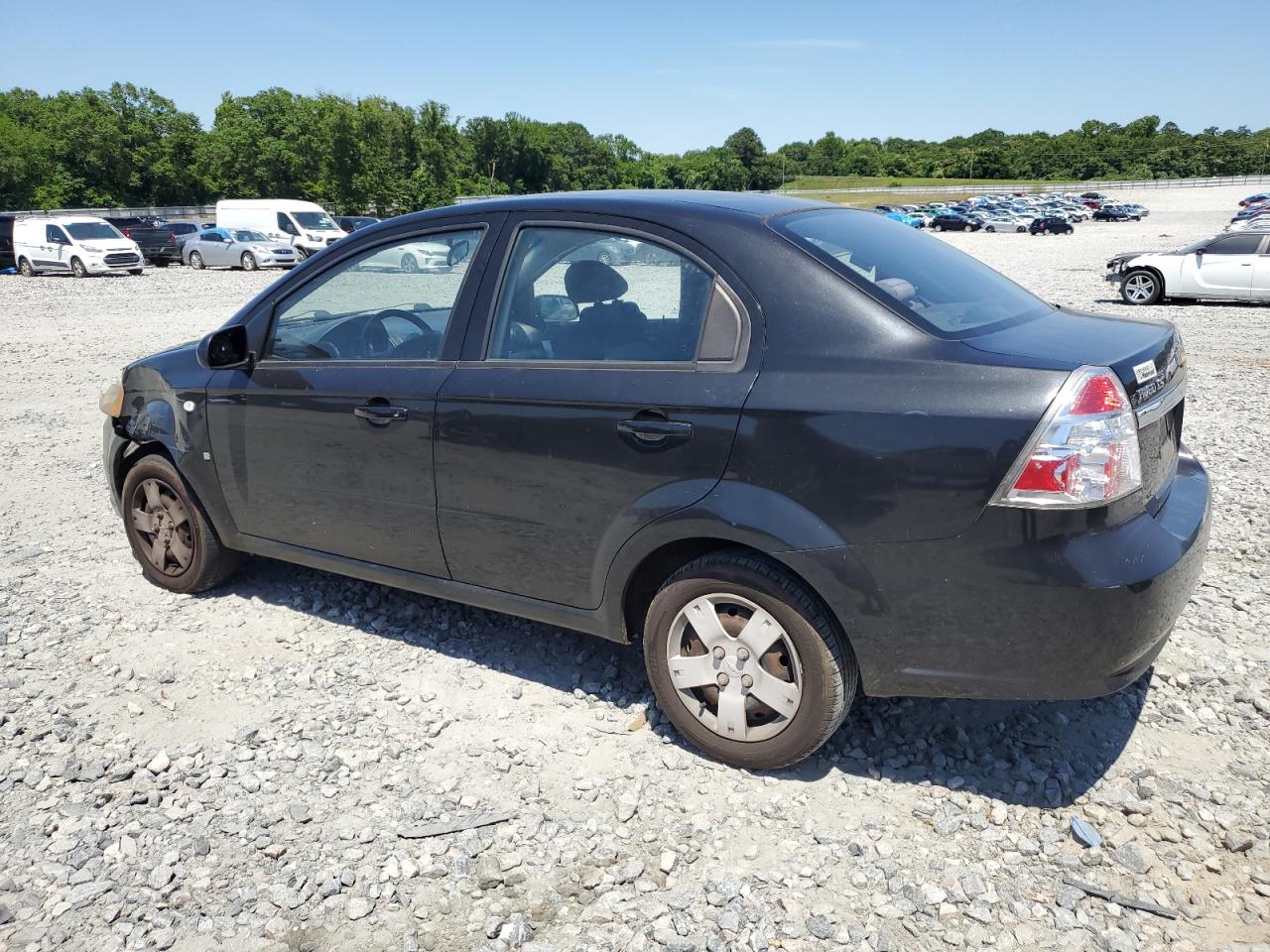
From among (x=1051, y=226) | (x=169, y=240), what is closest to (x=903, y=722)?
(x=169, y=240)

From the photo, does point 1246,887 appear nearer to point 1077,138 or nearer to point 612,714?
point 612,714

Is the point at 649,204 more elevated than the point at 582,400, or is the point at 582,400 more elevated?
the point at 649,204

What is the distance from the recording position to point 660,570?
3.42 meters

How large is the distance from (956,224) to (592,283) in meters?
67.2

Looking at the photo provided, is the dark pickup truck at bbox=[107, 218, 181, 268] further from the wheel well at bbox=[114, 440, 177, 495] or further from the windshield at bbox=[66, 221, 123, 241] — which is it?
the wheel well at bbox=[114, 440, 177, 495]

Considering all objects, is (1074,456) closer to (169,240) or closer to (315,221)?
(315,221)

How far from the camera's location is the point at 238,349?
428cm

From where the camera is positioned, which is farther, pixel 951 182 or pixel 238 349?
pixel 951 182

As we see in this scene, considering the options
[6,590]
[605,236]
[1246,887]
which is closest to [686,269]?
[605,236]

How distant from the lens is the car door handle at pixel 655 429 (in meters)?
3.07

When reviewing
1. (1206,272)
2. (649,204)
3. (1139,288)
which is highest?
(649,204)

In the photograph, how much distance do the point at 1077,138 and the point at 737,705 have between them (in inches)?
6792

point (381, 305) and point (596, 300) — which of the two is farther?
point (381, 305)

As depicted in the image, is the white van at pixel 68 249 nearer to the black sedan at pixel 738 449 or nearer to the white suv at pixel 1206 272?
the white suv at pixel 1206 272
